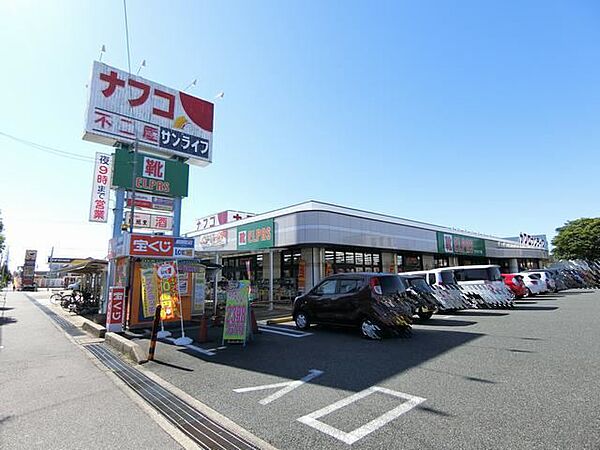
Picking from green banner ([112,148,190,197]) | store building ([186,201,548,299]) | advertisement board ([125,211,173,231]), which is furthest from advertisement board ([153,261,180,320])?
store building ([186,201,548,299])

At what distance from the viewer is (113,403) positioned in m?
4.25

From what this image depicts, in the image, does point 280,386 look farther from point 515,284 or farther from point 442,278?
point 515,284

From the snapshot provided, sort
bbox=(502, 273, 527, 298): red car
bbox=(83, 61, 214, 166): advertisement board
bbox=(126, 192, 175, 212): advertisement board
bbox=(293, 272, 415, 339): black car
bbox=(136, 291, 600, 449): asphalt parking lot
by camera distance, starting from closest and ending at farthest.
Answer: bbox=(136, 291, 600, 449): asphalt parking lot
bbox=(293, 272, 415, 339): black car
bbox=(83, 61, 214, 166): advertisement board
bbox=(126, 192, 175, 212): advertisement board
bbox=(502, 273, 527, 298): red car

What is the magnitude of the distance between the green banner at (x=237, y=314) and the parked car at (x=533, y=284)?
1783cm

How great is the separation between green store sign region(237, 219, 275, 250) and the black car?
8.05m

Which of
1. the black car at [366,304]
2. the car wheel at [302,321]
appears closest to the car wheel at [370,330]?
the black car at [366,304]

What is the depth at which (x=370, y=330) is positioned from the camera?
24.7ft

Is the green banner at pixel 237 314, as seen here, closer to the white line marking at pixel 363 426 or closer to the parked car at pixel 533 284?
the white line marking at pixel 363 426

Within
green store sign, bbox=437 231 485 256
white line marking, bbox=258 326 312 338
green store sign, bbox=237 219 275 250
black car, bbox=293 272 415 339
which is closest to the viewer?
black car, bbox=293 272 415 339

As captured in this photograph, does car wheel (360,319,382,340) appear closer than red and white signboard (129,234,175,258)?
Yes

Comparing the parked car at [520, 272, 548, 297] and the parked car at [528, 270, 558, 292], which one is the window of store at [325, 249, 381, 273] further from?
the parked car at [528, 270, 558, 292]

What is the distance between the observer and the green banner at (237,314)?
292 inches

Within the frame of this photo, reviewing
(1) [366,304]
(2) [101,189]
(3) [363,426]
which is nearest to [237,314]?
(1) [366,304]

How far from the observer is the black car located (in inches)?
296
